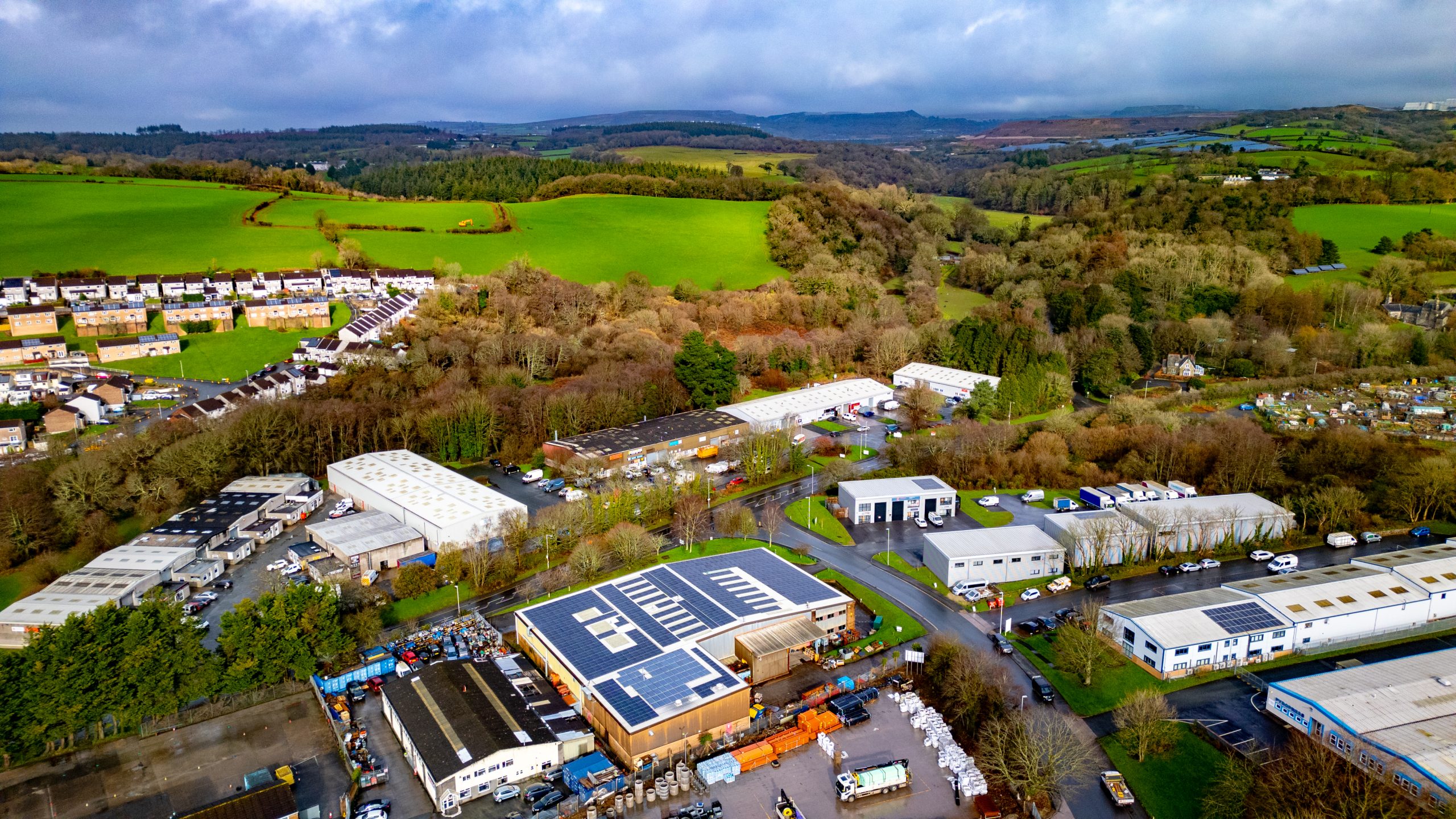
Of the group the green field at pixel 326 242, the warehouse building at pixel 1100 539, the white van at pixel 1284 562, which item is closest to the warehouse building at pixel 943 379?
the warehouse building at pixel 1100 539

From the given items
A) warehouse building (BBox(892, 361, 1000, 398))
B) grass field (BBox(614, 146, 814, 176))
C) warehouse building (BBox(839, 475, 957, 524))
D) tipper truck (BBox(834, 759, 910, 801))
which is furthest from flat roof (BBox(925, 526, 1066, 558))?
grass field (BBox(614, 146, 814, 176))

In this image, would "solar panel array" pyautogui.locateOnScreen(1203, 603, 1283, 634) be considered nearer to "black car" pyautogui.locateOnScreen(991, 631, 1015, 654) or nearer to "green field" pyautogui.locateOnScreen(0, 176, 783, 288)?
"black car" pyautogui.locateOnScreen(991, 631, 1015, 654)

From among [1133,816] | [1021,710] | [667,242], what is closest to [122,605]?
[1021,710]

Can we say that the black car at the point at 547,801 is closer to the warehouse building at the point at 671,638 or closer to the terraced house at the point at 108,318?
the warehouse building at the point at 671,638

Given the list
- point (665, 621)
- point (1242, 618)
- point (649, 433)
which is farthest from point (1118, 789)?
point (649, 433)

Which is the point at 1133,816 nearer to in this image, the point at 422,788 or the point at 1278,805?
the point at 1278,805

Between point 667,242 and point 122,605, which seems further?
point 667,242
